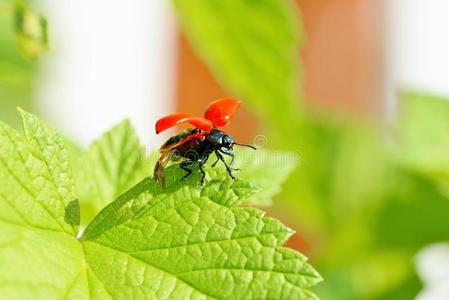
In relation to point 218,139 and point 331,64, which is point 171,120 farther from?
point 331,64

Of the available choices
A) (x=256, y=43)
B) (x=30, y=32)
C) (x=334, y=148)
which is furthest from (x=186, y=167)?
(x=334, y=148)

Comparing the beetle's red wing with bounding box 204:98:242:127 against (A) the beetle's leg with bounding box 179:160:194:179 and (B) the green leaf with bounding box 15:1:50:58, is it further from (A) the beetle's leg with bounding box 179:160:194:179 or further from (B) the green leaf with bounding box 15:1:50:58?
(B) the green leaf with bounding box 15:1:50:58

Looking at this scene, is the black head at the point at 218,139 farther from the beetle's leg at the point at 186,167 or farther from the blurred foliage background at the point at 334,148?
the blurred foliage background at the point at 334,148

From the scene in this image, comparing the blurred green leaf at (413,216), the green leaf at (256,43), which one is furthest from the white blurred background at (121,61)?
the green leaf at (256,43)

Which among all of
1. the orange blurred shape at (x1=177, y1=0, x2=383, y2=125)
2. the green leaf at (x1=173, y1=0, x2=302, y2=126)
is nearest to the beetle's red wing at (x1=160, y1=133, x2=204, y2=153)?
the green leaf at (x1=173, y1=0, x2=302, y2=126)

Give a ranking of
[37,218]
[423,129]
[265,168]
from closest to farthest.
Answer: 1. [37,218]
2. [265,168]
3. [423,129]
